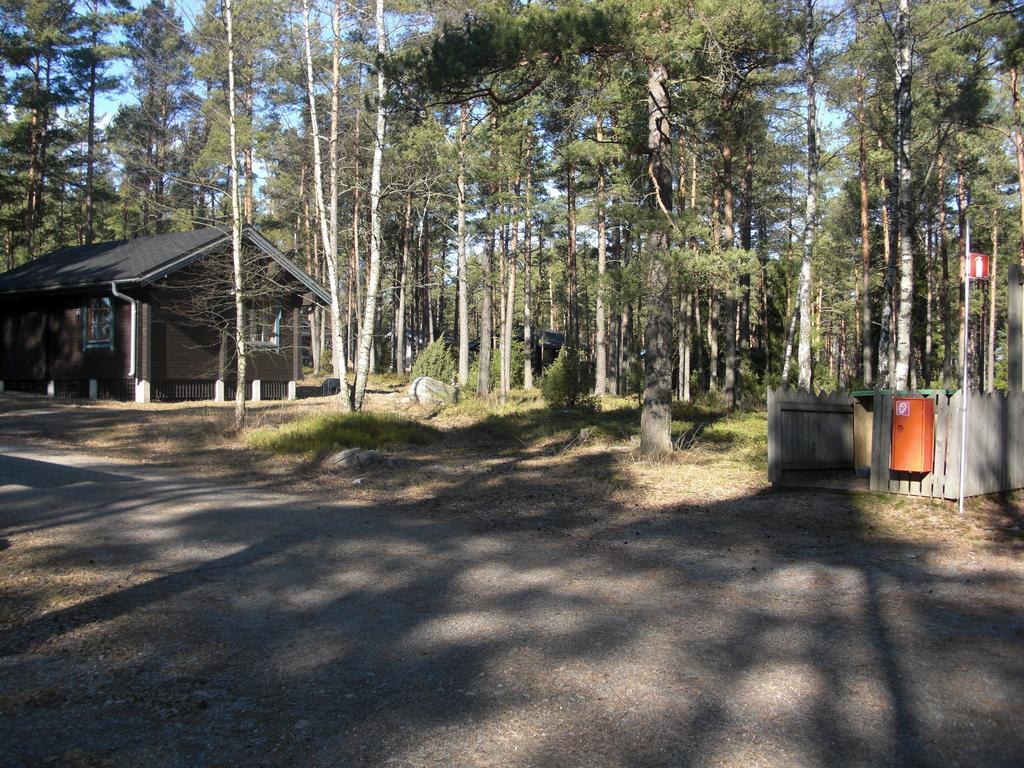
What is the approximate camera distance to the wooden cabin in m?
24.3

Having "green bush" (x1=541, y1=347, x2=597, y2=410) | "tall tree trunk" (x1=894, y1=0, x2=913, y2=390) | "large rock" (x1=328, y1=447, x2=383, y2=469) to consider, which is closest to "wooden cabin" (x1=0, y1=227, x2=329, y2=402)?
"green bush" (x1=541, y1=347, x2=597, y2=410)

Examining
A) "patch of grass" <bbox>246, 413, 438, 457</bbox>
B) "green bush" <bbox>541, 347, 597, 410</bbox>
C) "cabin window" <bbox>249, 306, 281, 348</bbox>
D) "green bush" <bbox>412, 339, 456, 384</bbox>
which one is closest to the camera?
"patch of grass" <bbox>246, 413, 438, 457</bbox>

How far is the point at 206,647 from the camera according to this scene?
5.07 m

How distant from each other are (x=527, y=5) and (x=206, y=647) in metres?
11.2

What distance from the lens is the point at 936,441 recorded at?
9.59 m

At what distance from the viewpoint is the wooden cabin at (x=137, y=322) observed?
957 inches

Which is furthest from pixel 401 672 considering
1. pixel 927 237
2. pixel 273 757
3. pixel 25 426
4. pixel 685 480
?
pixel 927 237

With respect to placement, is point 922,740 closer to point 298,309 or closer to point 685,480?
point 685,480

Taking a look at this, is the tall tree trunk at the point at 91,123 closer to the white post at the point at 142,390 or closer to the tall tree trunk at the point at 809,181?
the white post at the point at 142,390

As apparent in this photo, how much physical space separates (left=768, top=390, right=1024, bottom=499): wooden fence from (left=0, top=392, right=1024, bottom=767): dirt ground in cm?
37

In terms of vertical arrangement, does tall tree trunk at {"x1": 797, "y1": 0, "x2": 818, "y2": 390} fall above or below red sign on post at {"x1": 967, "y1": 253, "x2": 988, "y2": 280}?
above

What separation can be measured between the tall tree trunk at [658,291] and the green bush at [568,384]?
28.3 feet

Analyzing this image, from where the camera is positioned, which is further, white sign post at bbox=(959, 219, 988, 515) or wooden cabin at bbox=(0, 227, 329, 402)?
wooden cabin at bbox=(0, 227, 329, 402)

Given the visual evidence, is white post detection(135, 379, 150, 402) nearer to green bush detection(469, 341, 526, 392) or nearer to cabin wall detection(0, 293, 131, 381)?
cabin wall detection(0, 293, 131, 381)
